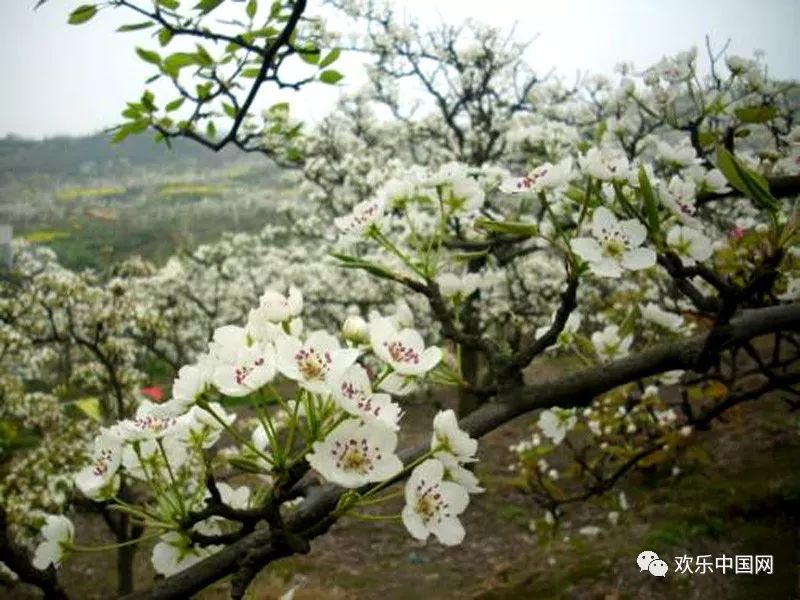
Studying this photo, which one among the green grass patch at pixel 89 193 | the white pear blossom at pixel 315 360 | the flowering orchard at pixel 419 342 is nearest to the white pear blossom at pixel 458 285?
the flowering orchard at pixel 419 342

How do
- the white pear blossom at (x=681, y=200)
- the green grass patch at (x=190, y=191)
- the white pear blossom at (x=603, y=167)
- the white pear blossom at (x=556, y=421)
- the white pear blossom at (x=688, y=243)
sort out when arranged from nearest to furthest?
the white pear blossom at (x=603, y=167)
the white pear blossom at (x=681, y=200)
the white pear blossom at (x=688, y=243)
the white pear blossom at (x=556, y=421)
the green grass patch at (x=190, y=191)

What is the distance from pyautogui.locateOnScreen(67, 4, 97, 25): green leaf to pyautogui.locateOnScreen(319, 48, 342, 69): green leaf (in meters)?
0.84

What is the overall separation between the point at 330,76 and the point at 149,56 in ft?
2.30

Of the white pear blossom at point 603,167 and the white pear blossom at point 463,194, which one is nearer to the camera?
the white pear blossom at point 603,167

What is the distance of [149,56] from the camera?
242cm

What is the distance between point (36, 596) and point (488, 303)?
9672mm

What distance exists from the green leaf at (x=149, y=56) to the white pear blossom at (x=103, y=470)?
63.9 inches

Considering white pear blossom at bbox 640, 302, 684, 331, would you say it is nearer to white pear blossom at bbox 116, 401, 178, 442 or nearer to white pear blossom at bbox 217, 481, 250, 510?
white pear blossom at bbox 217, 481, 250, 510

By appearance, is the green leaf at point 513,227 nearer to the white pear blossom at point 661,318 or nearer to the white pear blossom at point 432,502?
the white pear blossom at point 432,502

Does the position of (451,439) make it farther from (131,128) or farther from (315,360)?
(131,128)

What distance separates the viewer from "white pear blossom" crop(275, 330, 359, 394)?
1086 mm

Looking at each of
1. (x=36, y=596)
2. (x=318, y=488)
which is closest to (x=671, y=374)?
(x=318, y=488)

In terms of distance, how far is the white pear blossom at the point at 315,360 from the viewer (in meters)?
1.09

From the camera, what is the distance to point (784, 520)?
18.1 ft
